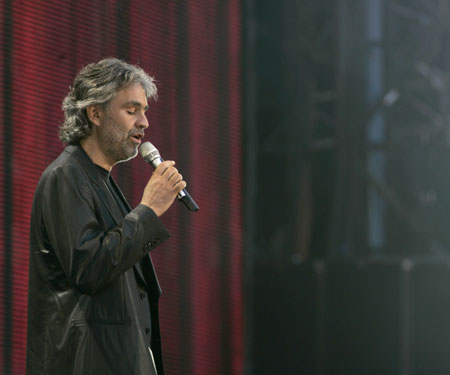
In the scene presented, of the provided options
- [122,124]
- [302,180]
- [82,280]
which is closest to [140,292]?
[82,280]

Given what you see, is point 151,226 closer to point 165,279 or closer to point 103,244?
point 103,244

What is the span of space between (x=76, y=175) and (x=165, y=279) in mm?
3502

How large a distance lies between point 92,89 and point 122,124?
12cm

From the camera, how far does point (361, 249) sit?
7066 millimetres

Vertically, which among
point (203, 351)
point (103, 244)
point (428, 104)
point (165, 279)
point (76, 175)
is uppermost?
point (428, 104)

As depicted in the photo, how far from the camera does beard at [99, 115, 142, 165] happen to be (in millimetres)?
2463

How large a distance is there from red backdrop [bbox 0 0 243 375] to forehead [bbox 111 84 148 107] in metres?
2.17

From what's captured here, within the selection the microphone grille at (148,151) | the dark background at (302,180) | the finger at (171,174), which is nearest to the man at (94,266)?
the finger at (171,174)

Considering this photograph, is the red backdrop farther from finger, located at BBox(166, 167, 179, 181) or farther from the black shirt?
finger, located at BBox(166, 167, 179, 181)

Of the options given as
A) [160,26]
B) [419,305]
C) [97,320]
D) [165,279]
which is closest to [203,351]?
[165,279]

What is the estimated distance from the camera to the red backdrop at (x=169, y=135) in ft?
15.0

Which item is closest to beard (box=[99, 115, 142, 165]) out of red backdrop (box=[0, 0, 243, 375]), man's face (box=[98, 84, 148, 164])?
man's face (box=[98, 84, 148, 164])

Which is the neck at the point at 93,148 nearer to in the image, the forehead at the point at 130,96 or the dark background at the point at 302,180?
the forehead at the point at 130,96

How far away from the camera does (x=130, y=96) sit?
250 cm
